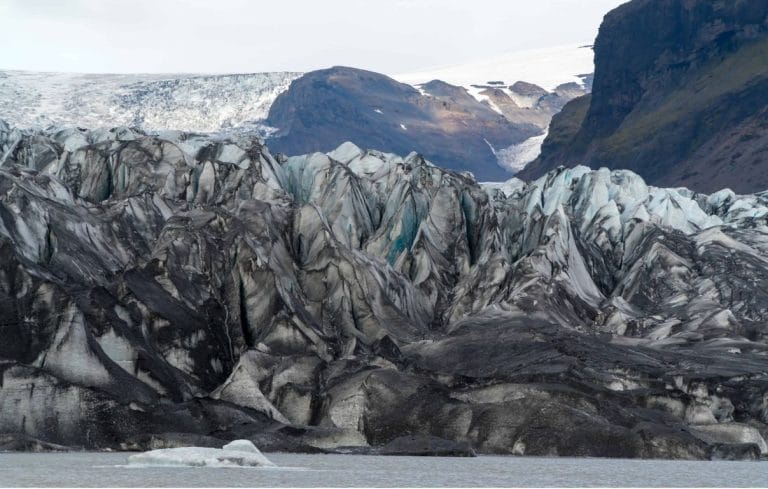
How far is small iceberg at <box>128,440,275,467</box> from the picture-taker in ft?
254

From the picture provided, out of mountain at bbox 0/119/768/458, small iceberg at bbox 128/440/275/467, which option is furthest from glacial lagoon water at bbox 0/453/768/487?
mountain at bbox 0/119/768/458

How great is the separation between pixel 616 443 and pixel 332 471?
923 inches

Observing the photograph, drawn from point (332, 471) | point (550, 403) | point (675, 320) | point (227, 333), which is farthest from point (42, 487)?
point (675, 320)

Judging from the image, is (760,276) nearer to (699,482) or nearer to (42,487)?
(699,482)

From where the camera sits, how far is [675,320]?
13575 centimetres

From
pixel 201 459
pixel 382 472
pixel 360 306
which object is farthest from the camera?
pixel 360 306

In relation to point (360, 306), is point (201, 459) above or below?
above

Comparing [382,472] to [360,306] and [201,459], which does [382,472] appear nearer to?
[201,459]

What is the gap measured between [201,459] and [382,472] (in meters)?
8.88

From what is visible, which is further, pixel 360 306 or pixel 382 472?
pixel 360 306

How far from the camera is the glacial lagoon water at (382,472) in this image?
69.6m

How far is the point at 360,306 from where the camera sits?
12962 centimetres

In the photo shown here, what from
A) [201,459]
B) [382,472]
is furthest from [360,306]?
[201,459]

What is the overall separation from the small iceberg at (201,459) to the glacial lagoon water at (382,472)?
1.46 feet
